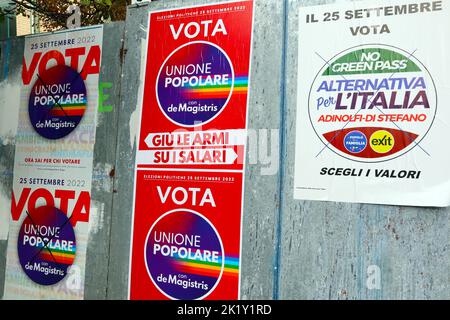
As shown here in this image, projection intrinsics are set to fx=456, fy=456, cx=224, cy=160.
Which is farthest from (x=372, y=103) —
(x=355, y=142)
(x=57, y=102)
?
(x=57, y=102)

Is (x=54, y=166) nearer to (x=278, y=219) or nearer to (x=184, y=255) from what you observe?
(x=184, y=255)

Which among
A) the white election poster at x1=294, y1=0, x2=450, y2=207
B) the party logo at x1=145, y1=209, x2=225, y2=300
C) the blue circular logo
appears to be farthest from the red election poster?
the blue circular logo

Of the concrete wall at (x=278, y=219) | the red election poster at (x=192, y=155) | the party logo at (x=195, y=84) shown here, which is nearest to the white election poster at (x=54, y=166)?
the concrete wall at (x=278, y=219)

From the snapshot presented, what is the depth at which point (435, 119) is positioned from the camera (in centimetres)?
244

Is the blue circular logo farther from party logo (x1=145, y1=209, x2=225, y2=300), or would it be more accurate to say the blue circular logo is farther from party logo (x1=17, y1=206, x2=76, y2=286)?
party logo (x1=17, y1=206, x2=76, y2=286)

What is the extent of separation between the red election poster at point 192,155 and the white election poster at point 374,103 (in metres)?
0.43

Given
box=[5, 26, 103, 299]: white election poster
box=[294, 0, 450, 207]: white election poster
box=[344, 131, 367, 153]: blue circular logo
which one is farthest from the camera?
box=[5, 26, 103, 299]: white election poster

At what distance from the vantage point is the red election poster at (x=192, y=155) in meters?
2.92

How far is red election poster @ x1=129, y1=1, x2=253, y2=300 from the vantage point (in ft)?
9.59

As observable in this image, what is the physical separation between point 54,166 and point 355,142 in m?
2.27

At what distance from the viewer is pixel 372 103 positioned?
2586 millimetres

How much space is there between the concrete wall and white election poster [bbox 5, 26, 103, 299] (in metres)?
0.13

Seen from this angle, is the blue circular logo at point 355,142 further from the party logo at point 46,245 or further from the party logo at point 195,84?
the party logo at point 46,245

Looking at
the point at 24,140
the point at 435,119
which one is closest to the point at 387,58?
the point at 435,119
